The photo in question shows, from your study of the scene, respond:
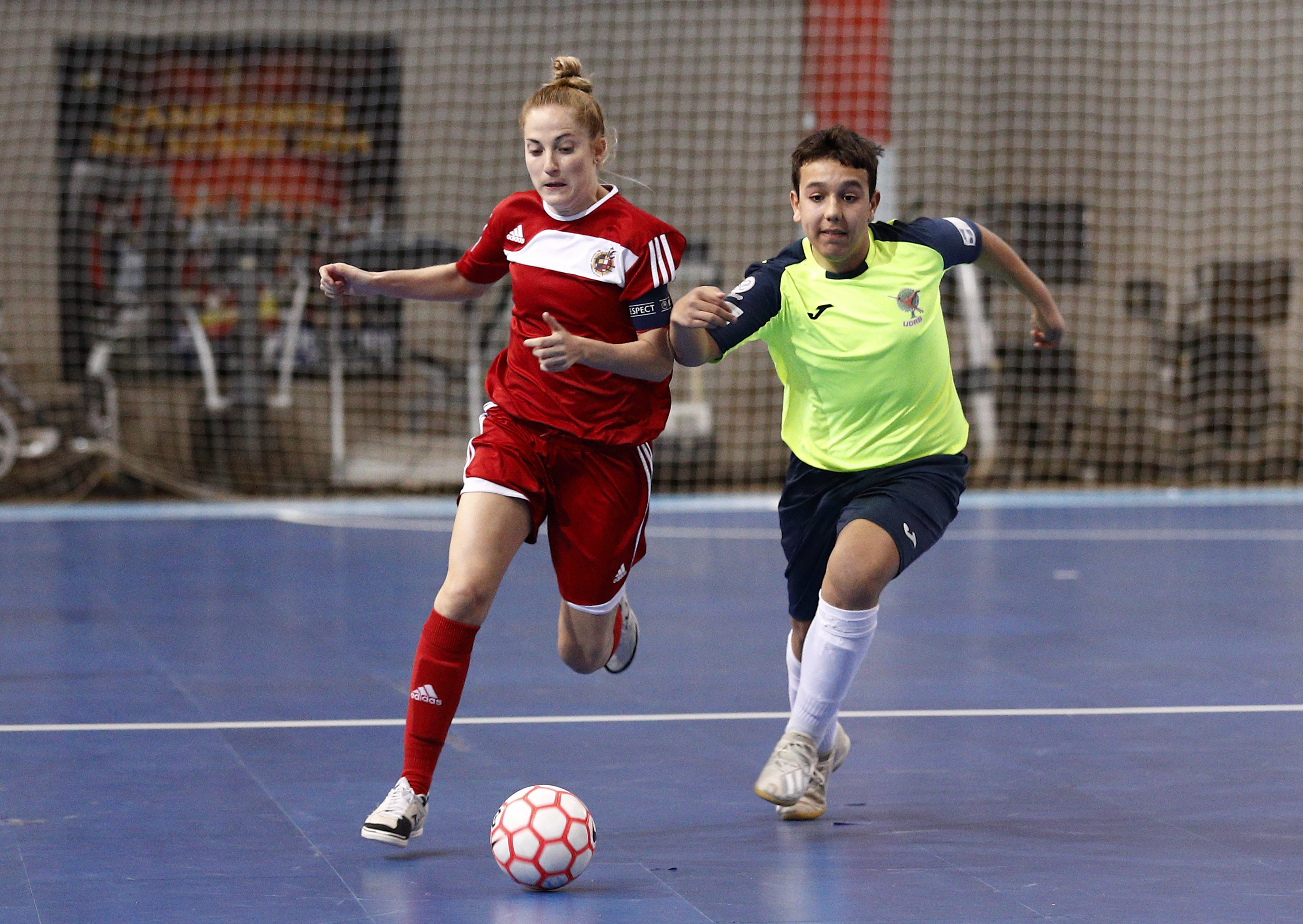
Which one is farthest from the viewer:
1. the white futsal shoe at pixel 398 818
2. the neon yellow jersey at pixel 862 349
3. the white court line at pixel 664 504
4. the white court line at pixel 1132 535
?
the white court line at pixel 664 504

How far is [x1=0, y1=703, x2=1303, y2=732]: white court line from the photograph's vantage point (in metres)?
4.32

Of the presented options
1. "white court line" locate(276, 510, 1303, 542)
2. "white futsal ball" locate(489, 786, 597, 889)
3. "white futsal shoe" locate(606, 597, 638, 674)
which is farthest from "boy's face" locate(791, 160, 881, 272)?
"white court line" locate(276, 510, 1303, 542)

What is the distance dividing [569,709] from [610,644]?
Result: 0.81 m

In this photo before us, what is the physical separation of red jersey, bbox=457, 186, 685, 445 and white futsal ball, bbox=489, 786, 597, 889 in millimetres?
851

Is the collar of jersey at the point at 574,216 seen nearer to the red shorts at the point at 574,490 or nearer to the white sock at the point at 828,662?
the red shorts at the point at 574,490

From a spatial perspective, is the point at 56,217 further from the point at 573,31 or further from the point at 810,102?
the point at 810,102

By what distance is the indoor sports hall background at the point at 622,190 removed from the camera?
11.2 meters

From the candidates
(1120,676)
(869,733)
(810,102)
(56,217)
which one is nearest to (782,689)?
(869,733)

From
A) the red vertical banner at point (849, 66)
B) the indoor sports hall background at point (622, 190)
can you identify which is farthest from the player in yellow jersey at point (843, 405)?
the indoor sports hall background at point (622, 190)

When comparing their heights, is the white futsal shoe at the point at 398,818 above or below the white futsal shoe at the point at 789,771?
below

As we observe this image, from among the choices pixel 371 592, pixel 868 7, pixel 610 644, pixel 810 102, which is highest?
pixel 868 7

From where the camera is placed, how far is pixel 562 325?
3.41 m

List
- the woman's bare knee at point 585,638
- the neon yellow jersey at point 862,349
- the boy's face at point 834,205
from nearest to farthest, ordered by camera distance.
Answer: the boy's face at point 834,205
the neon yellow jersey at point 862,349
the woman's bare knee at point 585,638

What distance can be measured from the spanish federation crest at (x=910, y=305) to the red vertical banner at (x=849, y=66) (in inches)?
264
